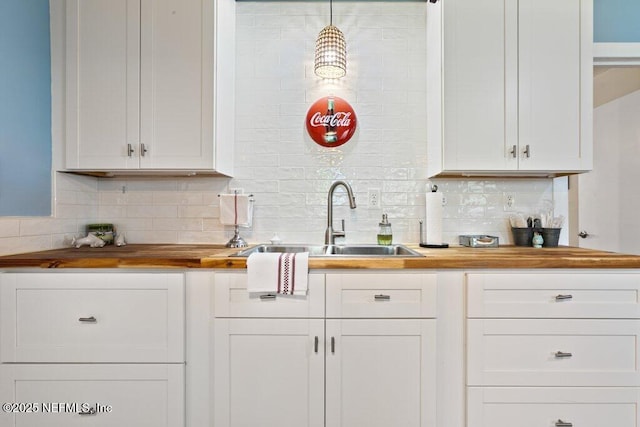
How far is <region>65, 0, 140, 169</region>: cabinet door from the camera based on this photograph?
1.63 metres

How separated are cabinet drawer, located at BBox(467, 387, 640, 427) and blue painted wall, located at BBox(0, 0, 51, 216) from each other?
7.74 ft

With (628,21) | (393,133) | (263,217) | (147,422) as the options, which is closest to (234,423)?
(147,422)

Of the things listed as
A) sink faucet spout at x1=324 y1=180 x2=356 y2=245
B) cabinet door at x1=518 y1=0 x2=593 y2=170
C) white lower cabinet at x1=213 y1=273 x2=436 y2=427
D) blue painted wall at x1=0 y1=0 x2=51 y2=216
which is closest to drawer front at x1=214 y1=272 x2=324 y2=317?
white lower cabinet at x1=213 y1=273 x2=436 y2=427

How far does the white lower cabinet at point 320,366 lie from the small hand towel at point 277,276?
50 mm

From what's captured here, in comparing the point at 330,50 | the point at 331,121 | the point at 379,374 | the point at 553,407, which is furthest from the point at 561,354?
the point at 330,50

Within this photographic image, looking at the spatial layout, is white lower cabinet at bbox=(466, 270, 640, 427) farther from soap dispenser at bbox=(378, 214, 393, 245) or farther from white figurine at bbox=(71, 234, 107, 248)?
white figurine at bbox=(71, 234, 107, 248)

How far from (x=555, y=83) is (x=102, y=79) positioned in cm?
248

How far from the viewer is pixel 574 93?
163cm

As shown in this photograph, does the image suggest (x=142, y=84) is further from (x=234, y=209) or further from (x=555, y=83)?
(x=555, y=83)

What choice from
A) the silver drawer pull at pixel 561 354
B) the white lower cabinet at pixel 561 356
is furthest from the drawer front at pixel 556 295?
the silver drawer pull at pixel 561 354

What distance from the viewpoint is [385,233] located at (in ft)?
6.12

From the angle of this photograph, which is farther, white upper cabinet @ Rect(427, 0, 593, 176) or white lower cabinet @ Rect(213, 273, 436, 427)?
white upper cabinet @ Rect(427, 0, 593, 176)

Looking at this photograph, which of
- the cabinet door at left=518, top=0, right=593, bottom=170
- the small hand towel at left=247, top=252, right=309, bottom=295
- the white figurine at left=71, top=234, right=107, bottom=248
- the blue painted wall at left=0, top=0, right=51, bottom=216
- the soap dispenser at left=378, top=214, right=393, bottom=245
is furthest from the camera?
the soap dispenser at left=378, top=214, right=393, bottom=245

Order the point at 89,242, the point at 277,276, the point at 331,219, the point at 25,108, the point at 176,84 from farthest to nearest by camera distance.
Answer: the point at 331,219
the point at 89,242
the point at 176,84
the point at 25,108
the point at 277,276
